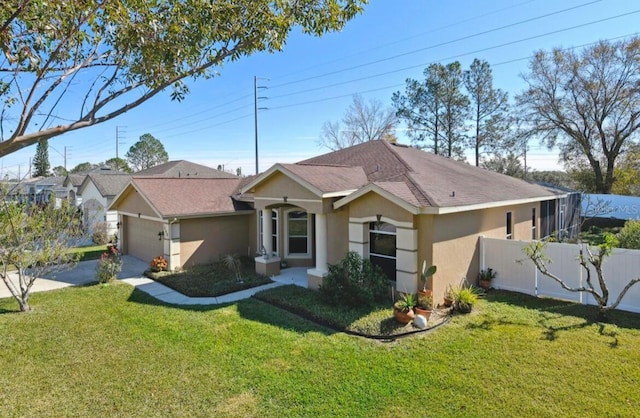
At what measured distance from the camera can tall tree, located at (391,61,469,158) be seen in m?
37.3

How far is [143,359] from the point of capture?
796cm

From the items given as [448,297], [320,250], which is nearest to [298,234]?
[320,250]

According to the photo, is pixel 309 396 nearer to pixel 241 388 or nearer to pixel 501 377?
pixel 241 388

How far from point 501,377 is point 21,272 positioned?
512 inches

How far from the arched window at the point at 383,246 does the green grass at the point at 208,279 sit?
446 centimetres

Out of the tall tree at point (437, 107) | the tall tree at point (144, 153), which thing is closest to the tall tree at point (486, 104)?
the tall tree at point (437, 107)

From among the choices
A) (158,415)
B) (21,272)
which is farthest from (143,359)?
(21,272)

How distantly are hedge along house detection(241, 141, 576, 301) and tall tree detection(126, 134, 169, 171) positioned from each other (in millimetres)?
67329

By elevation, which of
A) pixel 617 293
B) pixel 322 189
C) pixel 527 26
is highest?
pixel 527 26

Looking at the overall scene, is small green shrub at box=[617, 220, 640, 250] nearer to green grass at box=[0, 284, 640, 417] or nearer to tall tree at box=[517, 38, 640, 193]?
green grass at box=[0, 284, 640, 417]

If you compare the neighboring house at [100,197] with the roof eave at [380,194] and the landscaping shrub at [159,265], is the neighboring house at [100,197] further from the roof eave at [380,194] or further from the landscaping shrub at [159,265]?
the roof eave at [380,194]

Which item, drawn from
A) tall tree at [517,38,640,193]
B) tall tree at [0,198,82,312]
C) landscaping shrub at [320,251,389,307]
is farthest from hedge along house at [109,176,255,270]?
tall tree at [517,38,640,193]

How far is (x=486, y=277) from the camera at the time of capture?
12.8m

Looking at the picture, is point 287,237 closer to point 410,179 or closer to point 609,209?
point 410,179
